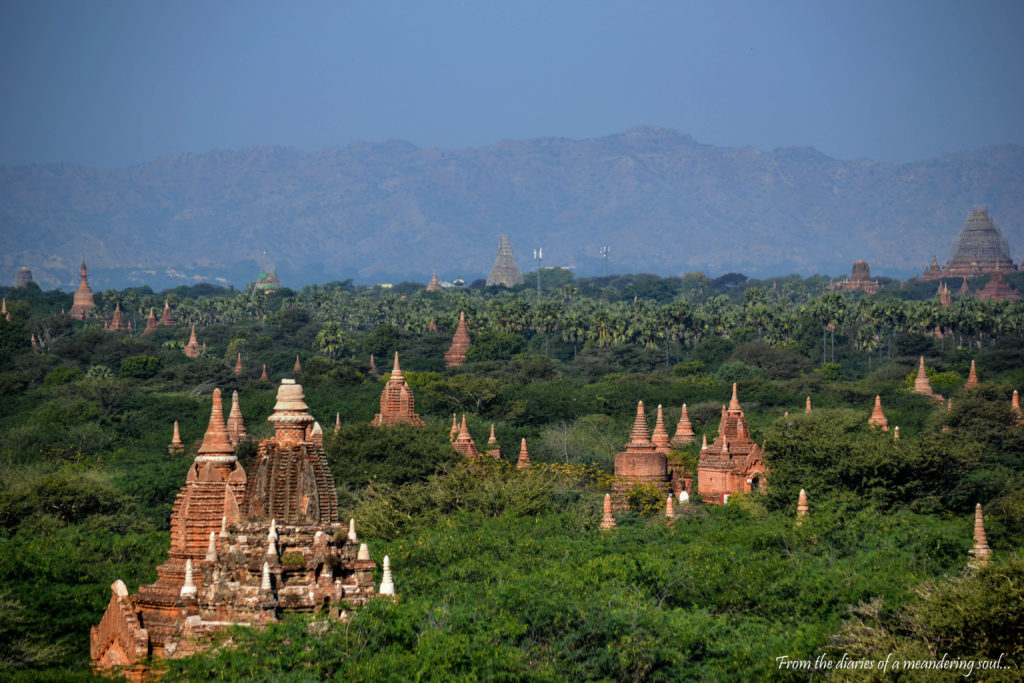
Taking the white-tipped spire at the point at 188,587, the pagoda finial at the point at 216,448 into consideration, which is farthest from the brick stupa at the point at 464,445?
the white-tipped spire at the point at 188,587

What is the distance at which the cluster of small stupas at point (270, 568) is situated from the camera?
2316cm

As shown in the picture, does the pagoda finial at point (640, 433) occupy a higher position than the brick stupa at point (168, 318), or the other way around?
the brick stupa at point (168, 318)

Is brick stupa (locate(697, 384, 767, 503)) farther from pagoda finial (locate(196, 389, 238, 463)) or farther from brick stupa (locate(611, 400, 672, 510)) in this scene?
pagoda finial (locate(196, 389, 238, 463))

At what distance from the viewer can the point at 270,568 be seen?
2302 centimetres

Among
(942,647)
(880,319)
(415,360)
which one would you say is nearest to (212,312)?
(415,360)

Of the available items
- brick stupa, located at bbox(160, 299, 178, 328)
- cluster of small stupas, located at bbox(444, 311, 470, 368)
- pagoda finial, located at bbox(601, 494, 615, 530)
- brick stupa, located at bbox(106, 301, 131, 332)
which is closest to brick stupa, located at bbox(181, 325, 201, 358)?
cluster of small stupas, located at bbox(444, 311, 470, 368)

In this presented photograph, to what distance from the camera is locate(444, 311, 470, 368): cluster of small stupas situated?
13162 centimetres

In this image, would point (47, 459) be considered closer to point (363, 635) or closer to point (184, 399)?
point (184, 399)

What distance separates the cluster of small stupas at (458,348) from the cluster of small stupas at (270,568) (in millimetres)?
105188

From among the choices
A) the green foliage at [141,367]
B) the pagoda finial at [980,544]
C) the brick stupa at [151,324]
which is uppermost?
the brick stupa at [151,324]

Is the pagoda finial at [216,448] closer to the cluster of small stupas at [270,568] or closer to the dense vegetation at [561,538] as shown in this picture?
the cluster of small stupas at [270,568]

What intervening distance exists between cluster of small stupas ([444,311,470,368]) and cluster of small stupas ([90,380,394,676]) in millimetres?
105188

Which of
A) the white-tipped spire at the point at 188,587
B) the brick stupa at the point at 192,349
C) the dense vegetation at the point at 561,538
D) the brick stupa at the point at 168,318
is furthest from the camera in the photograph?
the brick stupa at the point at 168,318

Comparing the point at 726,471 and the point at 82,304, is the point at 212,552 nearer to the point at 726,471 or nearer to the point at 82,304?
the point at 726,471
